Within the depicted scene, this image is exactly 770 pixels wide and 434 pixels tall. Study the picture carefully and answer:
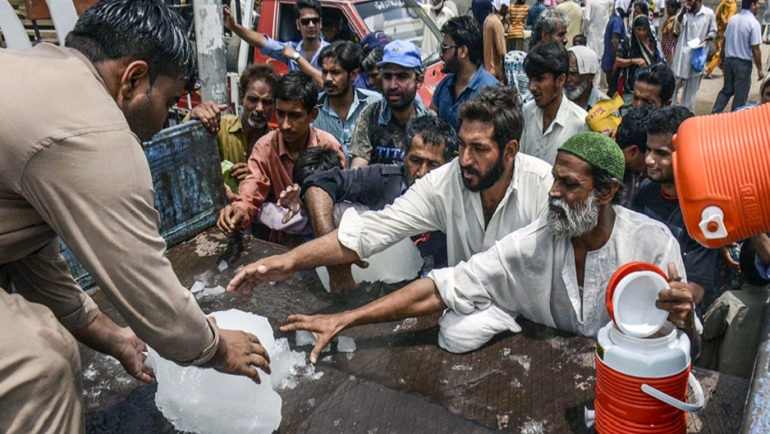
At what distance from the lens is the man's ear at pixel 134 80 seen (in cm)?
147

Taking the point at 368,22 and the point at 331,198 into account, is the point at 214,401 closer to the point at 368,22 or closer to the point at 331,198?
the point at 331,198

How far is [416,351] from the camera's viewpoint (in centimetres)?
229

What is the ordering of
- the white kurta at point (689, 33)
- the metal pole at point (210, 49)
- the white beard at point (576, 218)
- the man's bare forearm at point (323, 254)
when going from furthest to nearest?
1. the white kurta at point (689, 33)
2. the metal pole at point (210, 49)
3. the man's bare forearm at point (323, 254)
4. the white beard at point (576, 218)

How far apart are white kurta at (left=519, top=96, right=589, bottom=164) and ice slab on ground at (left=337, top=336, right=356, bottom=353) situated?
2.23 m

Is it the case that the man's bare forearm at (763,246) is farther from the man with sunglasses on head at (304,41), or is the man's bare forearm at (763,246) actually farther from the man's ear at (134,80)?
the man with sunglasses on head at (304,41)

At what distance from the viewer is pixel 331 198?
10.6 ft

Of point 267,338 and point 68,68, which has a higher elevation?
point 68,68

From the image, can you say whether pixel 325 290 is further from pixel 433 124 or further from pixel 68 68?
pixel 68 68

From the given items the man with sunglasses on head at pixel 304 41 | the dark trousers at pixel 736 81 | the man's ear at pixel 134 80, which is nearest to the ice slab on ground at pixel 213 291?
the man's ear at pixel 134 80

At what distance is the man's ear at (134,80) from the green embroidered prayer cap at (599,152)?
1.49 meters

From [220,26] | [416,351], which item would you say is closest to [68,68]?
[416,351]

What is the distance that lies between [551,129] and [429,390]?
2475 mm

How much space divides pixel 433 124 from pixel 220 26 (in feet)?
5.38

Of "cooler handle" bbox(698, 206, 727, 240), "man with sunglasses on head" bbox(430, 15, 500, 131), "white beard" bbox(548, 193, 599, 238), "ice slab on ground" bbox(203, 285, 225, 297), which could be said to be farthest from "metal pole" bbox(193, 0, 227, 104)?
"cooler handle" bbox(698, 206, 727, 240)
